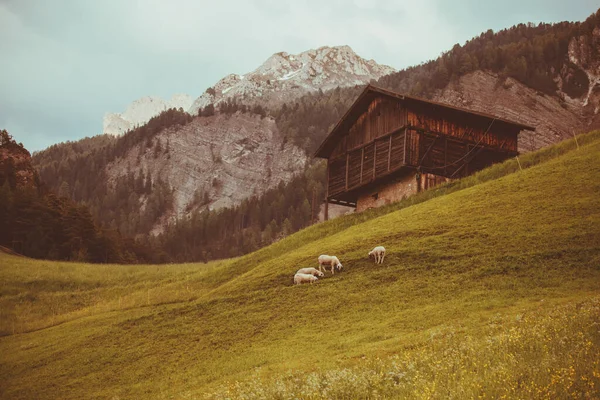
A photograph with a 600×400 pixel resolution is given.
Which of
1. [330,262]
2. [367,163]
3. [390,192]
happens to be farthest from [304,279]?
[367,163]

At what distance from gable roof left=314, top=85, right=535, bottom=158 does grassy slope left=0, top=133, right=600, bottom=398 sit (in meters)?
11.1

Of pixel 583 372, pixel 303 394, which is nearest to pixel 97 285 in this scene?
pixel 303 394

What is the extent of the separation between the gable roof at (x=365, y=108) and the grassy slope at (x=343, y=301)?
11.1 m

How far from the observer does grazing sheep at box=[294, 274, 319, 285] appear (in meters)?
28.5

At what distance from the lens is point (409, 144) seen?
48281 millimetres

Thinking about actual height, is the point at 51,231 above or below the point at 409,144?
below

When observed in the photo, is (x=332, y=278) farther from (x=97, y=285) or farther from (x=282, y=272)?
(x=97, y=285)

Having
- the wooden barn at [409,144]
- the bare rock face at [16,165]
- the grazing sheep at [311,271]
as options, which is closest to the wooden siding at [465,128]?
the wooden barn at [409,144]

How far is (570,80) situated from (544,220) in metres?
119

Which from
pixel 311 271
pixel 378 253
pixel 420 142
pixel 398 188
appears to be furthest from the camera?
pixel 398 188

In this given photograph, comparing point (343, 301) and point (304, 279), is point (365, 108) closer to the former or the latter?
point (304, 279)

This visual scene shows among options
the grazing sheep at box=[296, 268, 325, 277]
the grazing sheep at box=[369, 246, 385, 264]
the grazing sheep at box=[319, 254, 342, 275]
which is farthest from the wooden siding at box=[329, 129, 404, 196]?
the grazing sheep at box=[296, 268, 325, 277]

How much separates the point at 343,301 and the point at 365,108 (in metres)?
32.7

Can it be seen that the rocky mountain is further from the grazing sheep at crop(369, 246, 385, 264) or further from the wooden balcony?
the grazing sheep at crop(369, 246, 385, 264)
